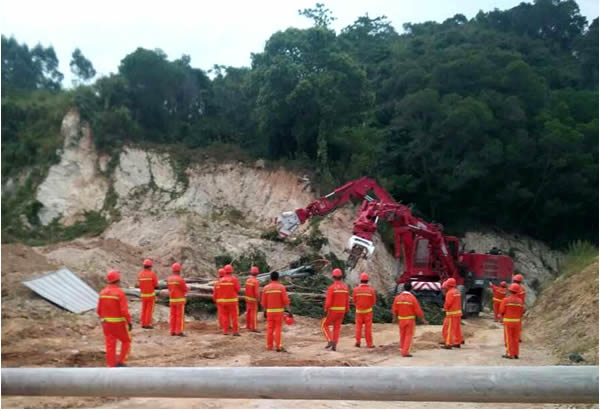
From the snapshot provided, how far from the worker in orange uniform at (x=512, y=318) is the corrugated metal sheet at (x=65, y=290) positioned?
32.9ft

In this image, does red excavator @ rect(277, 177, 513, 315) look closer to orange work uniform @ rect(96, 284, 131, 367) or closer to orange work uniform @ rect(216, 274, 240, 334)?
orange work uniform @ rect(216, 274, 240, 334)

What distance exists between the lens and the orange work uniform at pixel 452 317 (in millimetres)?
14852

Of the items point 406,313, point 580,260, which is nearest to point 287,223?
point 406,313

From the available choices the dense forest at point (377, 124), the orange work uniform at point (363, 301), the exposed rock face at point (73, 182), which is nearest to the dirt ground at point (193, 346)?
the orange work uniform at point (363, 301)

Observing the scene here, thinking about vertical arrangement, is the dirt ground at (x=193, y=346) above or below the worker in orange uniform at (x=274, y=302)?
below

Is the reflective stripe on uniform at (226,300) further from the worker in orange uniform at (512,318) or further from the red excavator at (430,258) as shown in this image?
the red excavator at (430,258)

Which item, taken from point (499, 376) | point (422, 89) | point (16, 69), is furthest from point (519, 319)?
point (16, 69)

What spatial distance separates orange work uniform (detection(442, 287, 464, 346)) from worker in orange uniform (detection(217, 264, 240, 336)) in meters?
4.64

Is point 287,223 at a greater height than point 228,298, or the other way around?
point 287,223

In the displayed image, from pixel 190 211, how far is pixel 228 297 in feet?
55.4

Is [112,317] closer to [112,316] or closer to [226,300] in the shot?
[112,316]

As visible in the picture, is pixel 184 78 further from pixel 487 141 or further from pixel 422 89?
pixel 487 141

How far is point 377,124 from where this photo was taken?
40344 mm

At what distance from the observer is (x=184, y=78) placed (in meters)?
36.8
